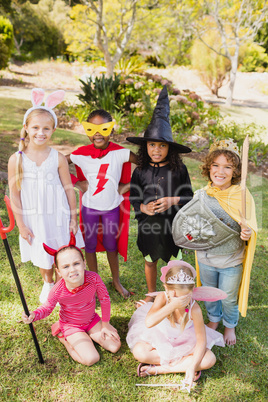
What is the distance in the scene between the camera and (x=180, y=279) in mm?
2059

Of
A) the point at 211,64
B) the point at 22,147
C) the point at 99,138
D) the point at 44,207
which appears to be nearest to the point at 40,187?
the point at 44,207

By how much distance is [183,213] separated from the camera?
234cm

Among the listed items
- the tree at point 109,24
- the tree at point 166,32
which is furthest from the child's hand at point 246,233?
the tree at point 166,32

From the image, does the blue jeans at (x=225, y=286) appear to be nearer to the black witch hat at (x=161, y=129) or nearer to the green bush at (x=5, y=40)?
the black witch hat at (x=161, y=129)

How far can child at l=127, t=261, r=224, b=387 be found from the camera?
2078 millimetres

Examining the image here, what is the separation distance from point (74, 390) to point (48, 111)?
6.21 ft

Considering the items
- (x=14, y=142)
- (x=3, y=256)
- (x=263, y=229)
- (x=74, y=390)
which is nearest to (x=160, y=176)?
(x=74, y=390)

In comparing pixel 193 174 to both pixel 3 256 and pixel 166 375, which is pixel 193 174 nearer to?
pixel 3 256

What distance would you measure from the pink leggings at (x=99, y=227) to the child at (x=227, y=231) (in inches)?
24.3

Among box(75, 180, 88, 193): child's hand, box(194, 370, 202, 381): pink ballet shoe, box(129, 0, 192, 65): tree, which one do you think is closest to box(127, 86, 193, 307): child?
box(75, 180, 88, 193): child's hand

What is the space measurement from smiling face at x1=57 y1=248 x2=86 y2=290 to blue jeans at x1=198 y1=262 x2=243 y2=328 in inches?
35.9

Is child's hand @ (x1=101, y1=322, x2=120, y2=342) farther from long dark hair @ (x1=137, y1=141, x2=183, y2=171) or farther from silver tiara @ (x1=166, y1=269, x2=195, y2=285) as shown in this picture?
long dark hair @ (x1=137, y1=141, x2=183, y2=171)

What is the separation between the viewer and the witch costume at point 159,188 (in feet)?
7.98

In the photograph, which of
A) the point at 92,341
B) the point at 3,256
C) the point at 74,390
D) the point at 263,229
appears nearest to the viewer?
the point at 74,390
